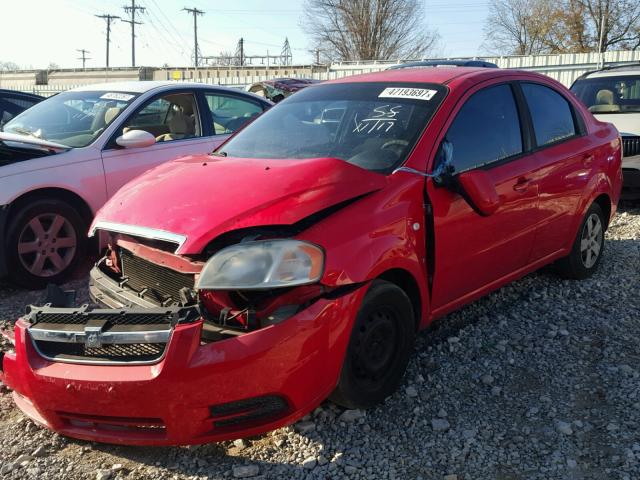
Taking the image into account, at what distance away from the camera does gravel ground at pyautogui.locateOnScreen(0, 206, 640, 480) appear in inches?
100

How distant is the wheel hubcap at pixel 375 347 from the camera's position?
9.09ft

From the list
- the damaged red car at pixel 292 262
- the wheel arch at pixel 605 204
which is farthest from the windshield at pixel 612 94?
the damaged red car at pixel 292 262

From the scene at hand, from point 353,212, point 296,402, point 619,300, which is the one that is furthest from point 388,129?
point 619,300

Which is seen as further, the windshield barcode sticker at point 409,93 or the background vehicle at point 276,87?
the background vehicle at point 276,87

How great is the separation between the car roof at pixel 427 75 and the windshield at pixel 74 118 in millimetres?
2433

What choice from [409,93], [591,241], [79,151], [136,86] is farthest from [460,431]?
[136,86]

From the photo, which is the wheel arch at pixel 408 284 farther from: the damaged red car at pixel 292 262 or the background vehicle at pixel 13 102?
the background vehicle at pixel 13 102

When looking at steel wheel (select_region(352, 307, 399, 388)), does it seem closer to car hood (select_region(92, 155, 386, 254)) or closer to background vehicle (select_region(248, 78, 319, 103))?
car hood (select_region(92, 155, 386, 254))

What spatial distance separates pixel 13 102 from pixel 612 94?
8354 millimetres

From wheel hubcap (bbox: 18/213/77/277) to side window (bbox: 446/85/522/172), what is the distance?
3.24 meters

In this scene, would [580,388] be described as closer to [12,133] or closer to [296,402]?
[296,402]

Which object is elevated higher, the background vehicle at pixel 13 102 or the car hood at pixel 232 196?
the background vehicle at pixel 13 102

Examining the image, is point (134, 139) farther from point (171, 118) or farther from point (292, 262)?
point (292, 262)

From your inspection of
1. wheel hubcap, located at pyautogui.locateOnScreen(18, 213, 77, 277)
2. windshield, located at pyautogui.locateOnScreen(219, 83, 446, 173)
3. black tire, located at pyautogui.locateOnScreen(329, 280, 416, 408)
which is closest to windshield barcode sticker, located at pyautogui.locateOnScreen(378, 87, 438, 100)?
windshield, located at pyautogui.locateOnScreen(219, 83, 446, 173)
